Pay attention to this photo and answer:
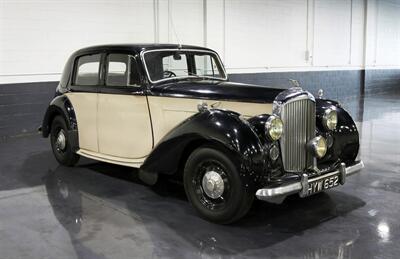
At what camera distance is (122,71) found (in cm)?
493

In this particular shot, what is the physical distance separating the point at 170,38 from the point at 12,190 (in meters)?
5.92

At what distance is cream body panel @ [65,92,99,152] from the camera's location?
5328 millimetres

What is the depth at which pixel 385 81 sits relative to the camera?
17578 millimetres

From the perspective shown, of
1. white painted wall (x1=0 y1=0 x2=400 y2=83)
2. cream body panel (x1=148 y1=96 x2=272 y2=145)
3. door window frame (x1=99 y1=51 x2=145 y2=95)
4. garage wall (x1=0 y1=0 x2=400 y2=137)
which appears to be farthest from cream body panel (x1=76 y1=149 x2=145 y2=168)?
white painted wall (x1=0 y1=0 x2=400 y2=83)

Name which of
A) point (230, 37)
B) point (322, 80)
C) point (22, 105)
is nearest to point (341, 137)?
point (22, 105)

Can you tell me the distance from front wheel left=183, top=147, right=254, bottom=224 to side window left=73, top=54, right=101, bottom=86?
6.49ft

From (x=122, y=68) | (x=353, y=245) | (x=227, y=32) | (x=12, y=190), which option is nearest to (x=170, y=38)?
(x=227, y=32)

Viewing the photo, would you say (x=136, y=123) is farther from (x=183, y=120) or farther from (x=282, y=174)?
(x=282, y=174)

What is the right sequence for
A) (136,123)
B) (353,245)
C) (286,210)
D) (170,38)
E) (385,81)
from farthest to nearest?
(385,81) → (170,38) → (136,123) → (286,210) → (353,245)

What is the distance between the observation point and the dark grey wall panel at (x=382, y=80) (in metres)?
16.5

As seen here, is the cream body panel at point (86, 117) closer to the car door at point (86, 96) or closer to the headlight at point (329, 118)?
the car door at point (86, 96)

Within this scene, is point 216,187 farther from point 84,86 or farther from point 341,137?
point 84,86

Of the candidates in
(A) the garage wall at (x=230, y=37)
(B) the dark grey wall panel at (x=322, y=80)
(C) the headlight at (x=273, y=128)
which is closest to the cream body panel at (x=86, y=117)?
(C) the headlight at (x=273, y=128)

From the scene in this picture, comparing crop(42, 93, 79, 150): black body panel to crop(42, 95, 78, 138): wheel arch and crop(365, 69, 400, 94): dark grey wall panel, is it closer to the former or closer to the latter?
crop(42, 95, 78, 138): wheel arch
